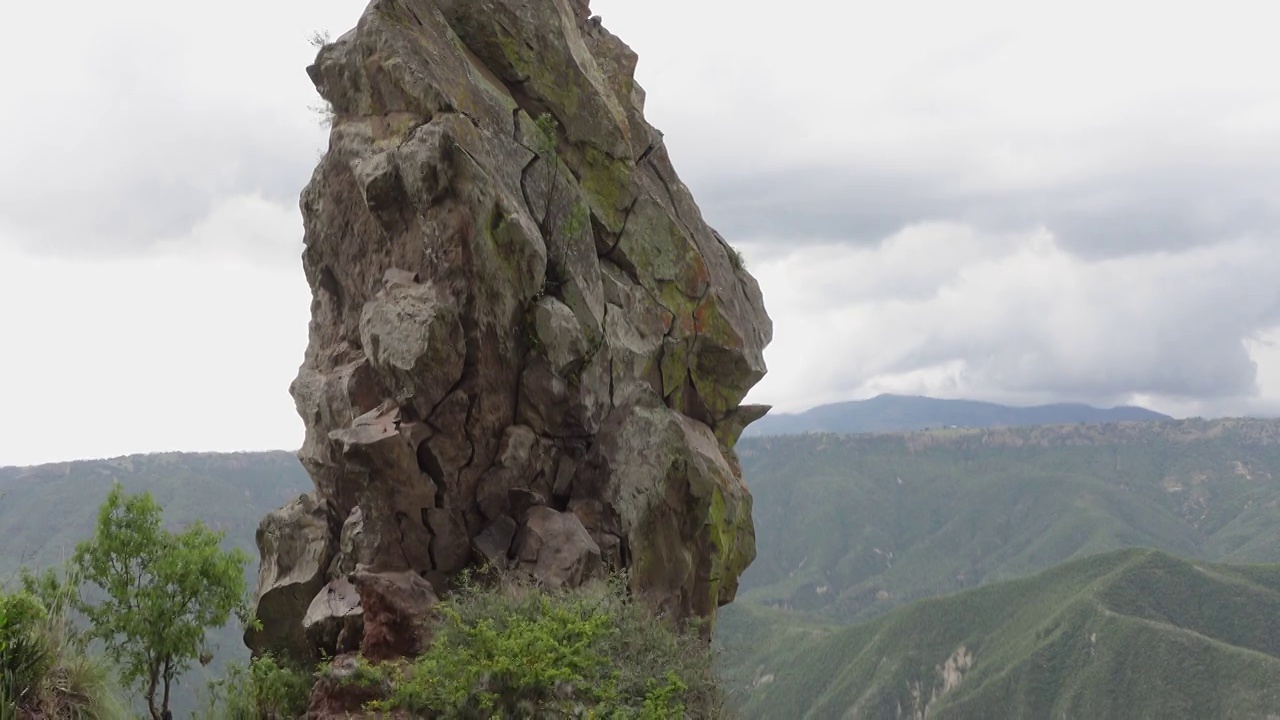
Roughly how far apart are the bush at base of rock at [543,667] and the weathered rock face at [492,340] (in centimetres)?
300

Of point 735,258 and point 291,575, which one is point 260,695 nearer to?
point 291,575

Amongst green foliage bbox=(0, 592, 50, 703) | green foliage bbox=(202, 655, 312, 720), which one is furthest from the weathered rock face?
green foliage bbox=(0, 592, 50, 703)

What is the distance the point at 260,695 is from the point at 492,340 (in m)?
9.36

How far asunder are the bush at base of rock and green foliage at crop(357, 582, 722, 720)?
0.02 metres

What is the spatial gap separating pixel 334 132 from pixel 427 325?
710 centimetres

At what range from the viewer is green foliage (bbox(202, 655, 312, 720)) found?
21.6 meters

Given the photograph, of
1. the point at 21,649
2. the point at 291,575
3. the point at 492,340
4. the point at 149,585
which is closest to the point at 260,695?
the point at 149,585

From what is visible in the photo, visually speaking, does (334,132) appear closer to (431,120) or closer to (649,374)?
(431,120)

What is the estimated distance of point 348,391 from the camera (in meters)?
25.1

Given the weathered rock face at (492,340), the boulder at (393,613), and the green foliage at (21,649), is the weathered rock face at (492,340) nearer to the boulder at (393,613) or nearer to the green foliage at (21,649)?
the boulder at (393,613)

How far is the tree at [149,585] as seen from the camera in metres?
20.9

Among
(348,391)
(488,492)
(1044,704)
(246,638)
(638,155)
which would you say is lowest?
(1044,704)

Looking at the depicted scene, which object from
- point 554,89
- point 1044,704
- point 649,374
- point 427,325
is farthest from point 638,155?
point 1044,704

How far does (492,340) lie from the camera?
24.3 metres
